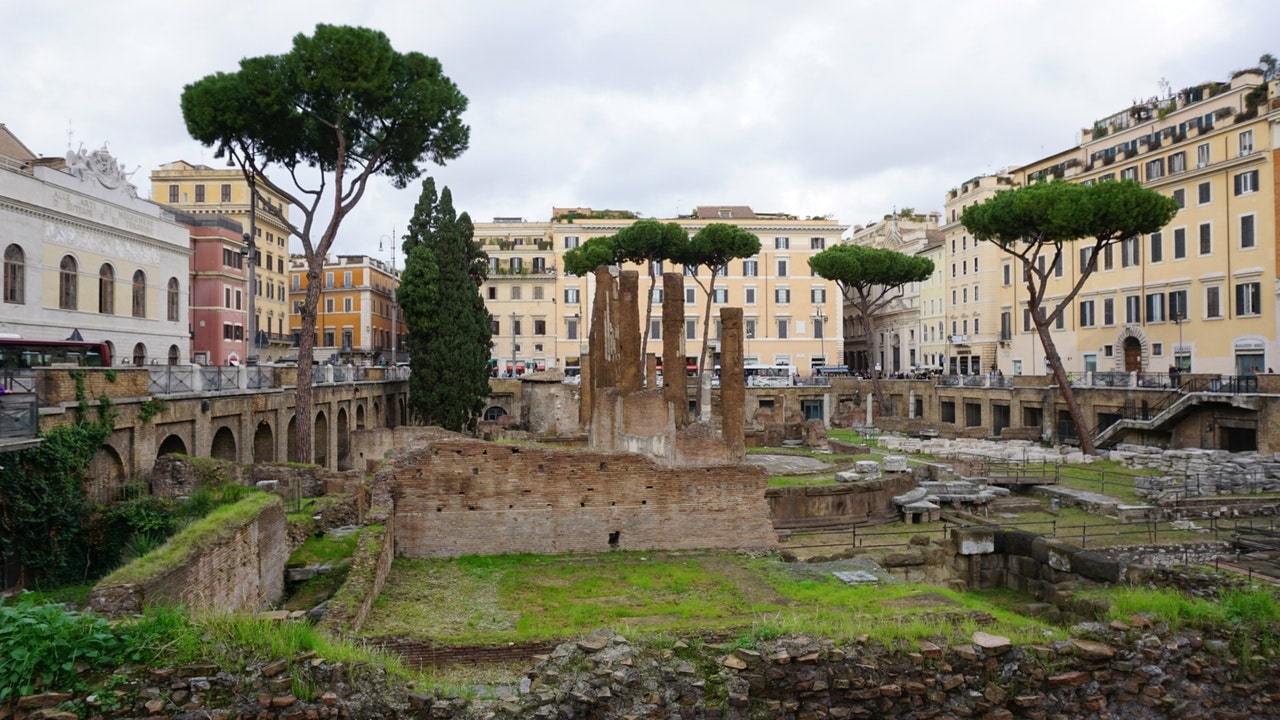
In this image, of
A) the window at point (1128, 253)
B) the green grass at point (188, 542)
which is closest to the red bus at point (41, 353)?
the green grass at point (188, 542)

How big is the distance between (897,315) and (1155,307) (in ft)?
107

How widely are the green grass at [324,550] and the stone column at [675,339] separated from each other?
1105 cm

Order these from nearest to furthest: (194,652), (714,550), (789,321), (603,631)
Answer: (194,652)
(603,631)
(714,550)
(789,321)

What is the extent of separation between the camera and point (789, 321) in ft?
218

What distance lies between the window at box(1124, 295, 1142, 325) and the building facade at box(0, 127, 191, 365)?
154 ft

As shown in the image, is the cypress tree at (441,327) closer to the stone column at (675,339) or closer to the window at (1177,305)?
the stone column at (675,339)

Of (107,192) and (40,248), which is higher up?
(107,192)

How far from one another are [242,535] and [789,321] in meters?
58.8

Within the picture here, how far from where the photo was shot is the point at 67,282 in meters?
27.2

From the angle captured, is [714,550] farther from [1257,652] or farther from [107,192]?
[107,192]

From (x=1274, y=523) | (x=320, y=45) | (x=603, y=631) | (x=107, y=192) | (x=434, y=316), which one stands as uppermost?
(x=320, y=45)

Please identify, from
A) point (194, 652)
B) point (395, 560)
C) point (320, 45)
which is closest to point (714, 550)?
point (395, 560)

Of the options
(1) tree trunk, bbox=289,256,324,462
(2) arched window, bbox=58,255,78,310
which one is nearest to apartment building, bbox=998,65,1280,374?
(1) tree trunk, bbox=289,256,324,462

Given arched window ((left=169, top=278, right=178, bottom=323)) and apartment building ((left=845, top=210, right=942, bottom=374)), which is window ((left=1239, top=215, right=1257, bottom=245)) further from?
arched window ((left=169, top=278, right=178, bottom=323))
